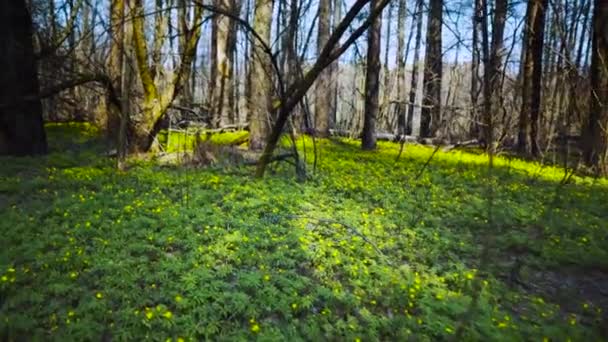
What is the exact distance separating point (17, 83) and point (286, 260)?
23.3 ft

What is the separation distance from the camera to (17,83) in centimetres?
799

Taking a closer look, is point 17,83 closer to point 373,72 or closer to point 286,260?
point 286,260

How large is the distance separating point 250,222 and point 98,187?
2629mm

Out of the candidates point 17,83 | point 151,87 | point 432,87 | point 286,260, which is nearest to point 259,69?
point 151,87

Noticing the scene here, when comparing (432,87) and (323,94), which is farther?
(432,87)

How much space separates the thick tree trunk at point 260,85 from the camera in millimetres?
9602

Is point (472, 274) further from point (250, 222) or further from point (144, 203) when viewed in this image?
point (144, 203)

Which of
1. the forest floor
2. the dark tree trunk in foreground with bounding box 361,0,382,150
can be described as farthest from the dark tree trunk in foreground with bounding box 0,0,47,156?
the dark tree trunk in foreground with bounding box 361,0,382,150

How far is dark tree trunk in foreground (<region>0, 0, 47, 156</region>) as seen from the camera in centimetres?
785

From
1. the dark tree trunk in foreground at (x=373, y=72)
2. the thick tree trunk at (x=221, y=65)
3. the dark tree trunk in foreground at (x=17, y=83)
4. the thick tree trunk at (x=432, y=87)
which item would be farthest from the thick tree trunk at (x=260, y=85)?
the thick tree trunk at (x=432, y=87)

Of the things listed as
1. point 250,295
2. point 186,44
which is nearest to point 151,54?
point 186,44

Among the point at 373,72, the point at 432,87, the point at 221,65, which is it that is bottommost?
the point at 373,72

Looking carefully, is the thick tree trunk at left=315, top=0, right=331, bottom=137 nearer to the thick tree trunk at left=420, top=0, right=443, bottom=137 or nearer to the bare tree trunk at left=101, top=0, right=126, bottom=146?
the thick tree trunk at left=420, top=0, right=443, bottom=137

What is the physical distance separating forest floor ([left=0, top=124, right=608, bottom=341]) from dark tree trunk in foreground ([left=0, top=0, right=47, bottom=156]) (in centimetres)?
111
